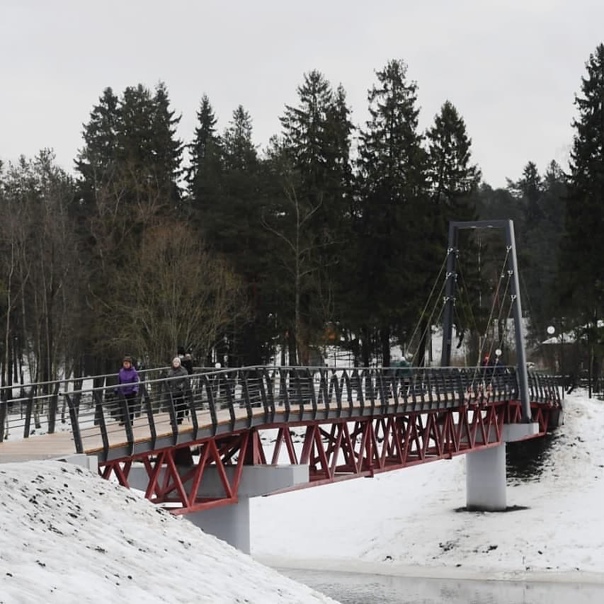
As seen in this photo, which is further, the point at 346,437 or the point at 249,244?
the point at 249,244

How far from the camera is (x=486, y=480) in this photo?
41781mm

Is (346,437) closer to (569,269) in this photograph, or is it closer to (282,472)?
(282,472)

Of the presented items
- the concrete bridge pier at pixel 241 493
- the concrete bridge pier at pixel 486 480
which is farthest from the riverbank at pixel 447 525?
the concrete bridge pier at pixel 241 493

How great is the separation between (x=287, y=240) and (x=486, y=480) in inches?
844

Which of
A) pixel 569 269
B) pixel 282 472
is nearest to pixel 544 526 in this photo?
pixel 282 472

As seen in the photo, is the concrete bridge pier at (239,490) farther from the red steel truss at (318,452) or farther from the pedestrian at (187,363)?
the pedestrian at (187,363)

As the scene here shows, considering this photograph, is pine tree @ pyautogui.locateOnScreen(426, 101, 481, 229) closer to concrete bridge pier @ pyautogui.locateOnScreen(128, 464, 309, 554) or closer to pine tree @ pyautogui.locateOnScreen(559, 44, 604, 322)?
pine tree @ pyautogui.locateOnScreen(559, 44, 604, 322)

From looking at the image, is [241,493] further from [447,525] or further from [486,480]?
[486,480]

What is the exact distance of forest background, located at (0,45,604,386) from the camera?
55.3 metres

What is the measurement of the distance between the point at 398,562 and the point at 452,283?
14407 millimetres

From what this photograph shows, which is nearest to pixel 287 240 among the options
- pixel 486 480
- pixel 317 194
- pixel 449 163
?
pixel 317 194

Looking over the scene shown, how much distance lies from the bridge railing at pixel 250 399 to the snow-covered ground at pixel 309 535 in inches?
125

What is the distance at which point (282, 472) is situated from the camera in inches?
945

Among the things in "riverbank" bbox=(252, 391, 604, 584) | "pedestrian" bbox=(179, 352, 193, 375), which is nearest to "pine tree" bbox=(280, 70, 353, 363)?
"riverbank" bbox=(252, 391, 604, 584)
